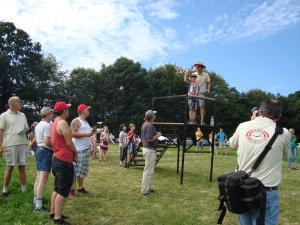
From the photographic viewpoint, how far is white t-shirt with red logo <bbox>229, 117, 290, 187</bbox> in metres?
4.07

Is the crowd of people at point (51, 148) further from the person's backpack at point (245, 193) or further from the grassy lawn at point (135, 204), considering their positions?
the person's backpack at point (245, 193)

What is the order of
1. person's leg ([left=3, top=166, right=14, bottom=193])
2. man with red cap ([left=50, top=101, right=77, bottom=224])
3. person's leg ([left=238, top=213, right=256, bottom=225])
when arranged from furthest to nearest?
person's leg ([left=3, top=166, right=14, bottom=193])
man with red cap ([left=50, top=101, right=77, bottom=224])
person's leg ([left=238, top=213, right=256, bottom=225])

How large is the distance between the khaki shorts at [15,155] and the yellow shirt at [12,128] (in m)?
0.09

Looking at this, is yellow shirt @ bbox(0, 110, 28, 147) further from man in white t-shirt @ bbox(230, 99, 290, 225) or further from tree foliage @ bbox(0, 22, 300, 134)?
tree foliage @ bbox(0, 22, 300, 134)

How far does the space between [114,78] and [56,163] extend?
44.6m

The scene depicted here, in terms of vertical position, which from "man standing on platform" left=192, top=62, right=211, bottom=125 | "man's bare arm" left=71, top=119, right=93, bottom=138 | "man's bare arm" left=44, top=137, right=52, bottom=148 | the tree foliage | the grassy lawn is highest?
the tree foliage

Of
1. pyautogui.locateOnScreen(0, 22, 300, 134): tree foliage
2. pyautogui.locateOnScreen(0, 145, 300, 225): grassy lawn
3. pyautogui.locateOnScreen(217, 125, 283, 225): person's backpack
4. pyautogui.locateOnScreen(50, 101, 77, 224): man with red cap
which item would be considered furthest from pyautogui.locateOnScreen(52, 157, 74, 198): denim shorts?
pyautogui.locateOnScreen(0, 22, 300, 134): tree foliage

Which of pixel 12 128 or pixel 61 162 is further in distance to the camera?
pixel 12 128

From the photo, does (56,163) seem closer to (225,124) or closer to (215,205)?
(215,205)

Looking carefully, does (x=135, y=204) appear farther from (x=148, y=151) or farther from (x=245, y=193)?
(x=245, y=193)

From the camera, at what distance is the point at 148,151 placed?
31.4 ft

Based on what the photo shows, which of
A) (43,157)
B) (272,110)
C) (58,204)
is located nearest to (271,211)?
(272,110)

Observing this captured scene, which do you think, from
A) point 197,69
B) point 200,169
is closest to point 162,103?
point 200,169

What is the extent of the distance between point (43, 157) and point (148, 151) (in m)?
3.11
